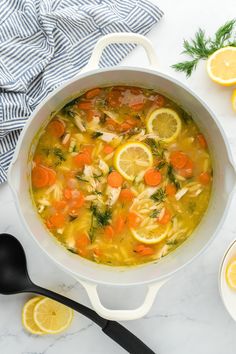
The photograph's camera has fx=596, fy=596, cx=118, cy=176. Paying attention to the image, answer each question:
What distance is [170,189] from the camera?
2.43 m

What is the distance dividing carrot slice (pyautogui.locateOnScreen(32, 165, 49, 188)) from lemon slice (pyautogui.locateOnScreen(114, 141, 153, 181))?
287mm

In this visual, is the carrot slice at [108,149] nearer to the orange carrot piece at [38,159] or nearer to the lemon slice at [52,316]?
the orange carrot piece at [38,159]

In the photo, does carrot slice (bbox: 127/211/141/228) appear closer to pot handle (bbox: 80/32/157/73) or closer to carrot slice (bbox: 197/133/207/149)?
carrot slice (bbox: 197/133/207/149)

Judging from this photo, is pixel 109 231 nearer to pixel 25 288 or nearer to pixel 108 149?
pixel 108 149

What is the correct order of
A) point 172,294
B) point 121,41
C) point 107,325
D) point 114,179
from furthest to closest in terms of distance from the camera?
1. point 172,294
2. point 107,325
3. point 114,179
4. point 121,41

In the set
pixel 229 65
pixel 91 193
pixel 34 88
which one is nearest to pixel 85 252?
pixel 91 193

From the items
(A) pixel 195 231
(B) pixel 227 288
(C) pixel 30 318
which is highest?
(A) pixel 195 231

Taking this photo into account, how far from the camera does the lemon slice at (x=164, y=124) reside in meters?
2.40

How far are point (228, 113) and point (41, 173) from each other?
892 millimetres

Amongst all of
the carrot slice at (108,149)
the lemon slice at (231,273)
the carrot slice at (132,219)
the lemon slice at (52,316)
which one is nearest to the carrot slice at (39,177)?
the carrot slice at (108,149)

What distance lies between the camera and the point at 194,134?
2.44 m

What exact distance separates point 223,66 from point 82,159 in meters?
0.76

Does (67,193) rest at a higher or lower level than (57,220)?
higher

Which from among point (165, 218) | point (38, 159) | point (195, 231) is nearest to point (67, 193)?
point (38, 159)
